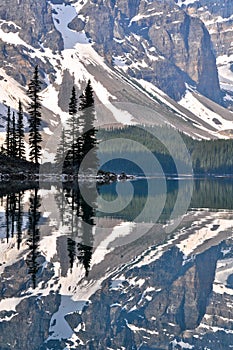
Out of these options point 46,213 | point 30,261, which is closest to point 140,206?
point 46,213

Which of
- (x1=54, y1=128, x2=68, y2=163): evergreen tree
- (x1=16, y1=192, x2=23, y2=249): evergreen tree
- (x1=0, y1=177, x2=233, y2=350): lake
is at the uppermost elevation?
(x1=54, y1=128, x2=68, y2=163): evergreen tree

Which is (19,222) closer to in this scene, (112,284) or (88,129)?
(112,284)

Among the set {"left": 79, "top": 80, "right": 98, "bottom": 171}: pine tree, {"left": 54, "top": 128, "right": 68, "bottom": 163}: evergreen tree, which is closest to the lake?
{"left": 79, "top": 80, "right": 98, "bottom": 171}: pine tree

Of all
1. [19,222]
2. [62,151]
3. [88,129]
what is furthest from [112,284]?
[62,151]

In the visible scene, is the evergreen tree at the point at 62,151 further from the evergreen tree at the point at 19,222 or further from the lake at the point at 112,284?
the lake at the point at 112,284

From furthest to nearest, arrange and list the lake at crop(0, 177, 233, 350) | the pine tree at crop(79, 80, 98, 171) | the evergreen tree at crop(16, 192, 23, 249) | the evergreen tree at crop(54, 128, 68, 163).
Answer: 1. the evergreen tree at crop(54, 128, 68, 163)
2. the pine tree at crop(79, 80, 98, 171)
3. the evergreen tree at crop(16, 192, 23, 249)
4. the lake at crop(0, 177, 233, 350)

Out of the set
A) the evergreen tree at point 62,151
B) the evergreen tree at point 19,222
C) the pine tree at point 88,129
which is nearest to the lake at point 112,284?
the evergreen tree at point 19,222

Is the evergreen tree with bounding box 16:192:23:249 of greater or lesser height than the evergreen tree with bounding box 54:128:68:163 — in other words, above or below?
below

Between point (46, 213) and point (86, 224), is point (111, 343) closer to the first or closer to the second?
point (86, 224)

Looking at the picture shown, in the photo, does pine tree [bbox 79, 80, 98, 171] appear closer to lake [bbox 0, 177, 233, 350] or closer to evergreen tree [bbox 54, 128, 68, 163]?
evergreen tree [bbox 54, 128, 68, 163]

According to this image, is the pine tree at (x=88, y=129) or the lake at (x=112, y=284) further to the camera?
the pine tree at (x=88, y=129)
